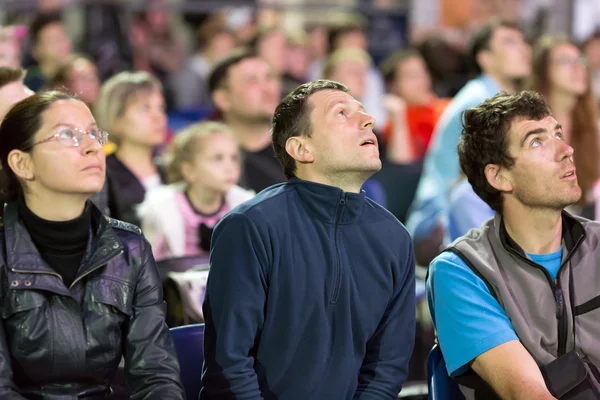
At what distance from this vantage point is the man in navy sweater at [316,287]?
94.7 inches

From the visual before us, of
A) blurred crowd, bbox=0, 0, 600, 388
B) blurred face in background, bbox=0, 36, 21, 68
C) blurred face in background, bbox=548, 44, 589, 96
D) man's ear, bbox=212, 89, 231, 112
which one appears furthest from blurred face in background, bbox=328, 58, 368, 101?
blurred face in background, bbox=0, 36, 21, 68

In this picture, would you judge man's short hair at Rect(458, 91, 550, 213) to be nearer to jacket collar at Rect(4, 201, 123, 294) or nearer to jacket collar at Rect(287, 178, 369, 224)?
jacket collar at Rect(287, 178, 369, 224)

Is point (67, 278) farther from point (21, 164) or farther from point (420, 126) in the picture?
point (420, 126)

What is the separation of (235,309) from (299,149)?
510 mm

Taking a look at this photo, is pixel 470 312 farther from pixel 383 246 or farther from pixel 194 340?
pixel 194 340

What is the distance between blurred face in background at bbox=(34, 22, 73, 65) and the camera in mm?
6605

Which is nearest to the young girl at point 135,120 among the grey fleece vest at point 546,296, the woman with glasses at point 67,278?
the woman with glasses at point 67,278

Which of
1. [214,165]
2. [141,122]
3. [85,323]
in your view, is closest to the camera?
[85,323]

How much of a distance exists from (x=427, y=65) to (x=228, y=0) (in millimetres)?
1790

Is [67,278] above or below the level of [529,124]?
below

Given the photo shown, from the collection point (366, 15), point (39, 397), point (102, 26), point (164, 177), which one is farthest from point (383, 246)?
point (366, 15)

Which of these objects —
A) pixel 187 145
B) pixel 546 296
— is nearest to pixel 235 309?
pixel 546 296

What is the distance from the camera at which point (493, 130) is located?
107 inches

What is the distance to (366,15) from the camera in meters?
8.62
